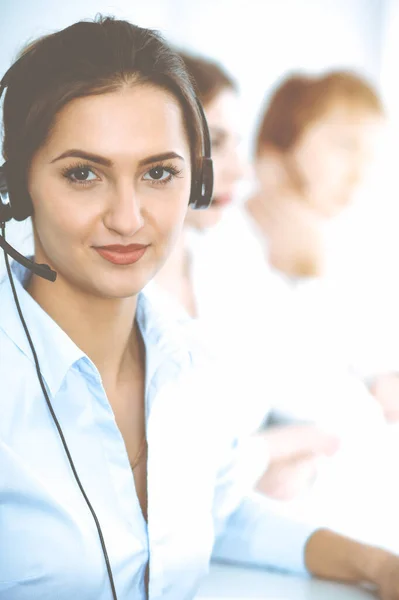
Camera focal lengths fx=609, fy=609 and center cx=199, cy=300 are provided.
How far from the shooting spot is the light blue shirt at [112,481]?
0.69 meters

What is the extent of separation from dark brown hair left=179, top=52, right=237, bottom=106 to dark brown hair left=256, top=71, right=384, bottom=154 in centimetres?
13

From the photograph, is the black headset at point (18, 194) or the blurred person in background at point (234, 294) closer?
the black headset at point (18, 194)

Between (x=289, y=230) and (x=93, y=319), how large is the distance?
730mm

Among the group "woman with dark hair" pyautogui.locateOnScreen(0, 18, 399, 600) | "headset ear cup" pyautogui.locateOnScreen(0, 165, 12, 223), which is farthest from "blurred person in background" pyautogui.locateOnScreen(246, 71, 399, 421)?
"headset ear cup" pyautogui.locateOnScreen(0, 165, 12, 223)

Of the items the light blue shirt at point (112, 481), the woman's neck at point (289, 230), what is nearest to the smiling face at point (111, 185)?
the light blue shirt at point (112, 481)

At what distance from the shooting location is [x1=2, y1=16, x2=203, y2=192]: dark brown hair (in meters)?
0.67

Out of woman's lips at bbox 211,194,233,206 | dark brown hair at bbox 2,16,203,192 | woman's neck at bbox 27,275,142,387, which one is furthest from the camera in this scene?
woman's lips at bbox 211,194,233,206

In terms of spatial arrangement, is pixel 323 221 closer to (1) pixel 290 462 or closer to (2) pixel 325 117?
(2) pixel 325 117

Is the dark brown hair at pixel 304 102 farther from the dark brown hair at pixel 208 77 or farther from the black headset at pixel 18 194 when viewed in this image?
the black headset at pixel 18 194

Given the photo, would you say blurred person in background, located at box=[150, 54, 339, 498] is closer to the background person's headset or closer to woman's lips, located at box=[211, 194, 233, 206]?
woman's lips, located at box=[211, 194, 233, 206]

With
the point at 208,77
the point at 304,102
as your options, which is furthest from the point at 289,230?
the point at 208,77

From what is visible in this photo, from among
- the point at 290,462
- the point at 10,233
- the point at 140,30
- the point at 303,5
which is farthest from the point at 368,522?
the point at 303,5

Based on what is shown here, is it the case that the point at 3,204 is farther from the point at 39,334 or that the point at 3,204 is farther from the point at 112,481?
the point at 112,481

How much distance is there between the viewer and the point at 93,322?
0.81 meters
